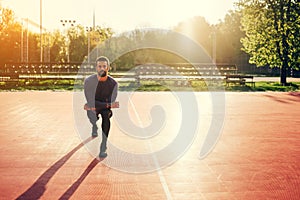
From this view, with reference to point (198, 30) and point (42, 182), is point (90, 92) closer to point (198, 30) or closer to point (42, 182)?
point (42, 182)

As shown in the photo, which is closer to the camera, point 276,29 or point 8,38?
point 276,29

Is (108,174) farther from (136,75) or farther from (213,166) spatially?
(136,75)

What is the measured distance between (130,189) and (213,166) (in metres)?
1.92

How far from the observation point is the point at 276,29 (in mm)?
35094

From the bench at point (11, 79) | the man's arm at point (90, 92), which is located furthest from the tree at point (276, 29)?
the man's arm at point (90, 92)

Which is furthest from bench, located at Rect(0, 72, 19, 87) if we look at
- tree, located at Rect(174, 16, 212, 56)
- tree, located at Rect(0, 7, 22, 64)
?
tree, located at Rect(174, 16, 212, 56)

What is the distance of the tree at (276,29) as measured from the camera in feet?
114

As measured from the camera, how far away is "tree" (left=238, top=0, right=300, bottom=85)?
114 feet

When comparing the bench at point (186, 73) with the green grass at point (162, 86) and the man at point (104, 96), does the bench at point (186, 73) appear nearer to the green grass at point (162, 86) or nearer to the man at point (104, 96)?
the green grass at point (162, 86)

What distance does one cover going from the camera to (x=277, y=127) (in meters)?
12.5

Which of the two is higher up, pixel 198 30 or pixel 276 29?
pixel 198 30

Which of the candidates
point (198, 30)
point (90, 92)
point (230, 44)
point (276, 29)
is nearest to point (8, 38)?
point (198, 30)

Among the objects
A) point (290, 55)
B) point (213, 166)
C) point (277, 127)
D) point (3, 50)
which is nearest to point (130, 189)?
point (213, 166)

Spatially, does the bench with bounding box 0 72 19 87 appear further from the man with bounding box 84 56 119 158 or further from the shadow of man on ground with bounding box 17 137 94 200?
the shadow of man on ground with bounding box 17 137 94 200
